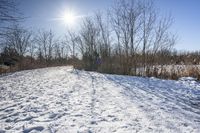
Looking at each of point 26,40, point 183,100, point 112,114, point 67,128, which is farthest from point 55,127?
point 26,40

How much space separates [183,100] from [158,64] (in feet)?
26.5

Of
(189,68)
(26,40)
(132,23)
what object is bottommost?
(189,68)

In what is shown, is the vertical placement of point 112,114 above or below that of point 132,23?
below

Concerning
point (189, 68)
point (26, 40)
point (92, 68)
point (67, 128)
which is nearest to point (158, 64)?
point (189, 68)

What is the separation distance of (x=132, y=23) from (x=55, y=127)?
1278cm

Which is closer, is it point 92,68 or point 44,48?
point 92,68

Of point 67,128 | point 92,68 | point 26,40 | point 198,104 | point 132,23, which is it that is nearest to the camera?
point 67,128

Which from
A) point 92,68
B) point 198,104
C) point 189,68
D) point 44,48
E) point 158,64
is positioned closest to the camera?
point 198,104

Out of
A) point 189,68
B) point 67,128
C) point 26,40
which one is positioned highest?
point 26,40

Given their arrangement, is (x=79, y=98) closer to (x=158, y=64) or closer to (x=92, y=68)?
(x=158, y=64)

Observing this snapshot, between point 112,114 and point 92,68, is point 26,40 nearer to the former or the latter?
point 92,68

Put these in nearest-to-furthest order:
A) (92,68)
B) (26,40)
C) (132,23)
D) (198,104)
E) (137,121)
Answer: (137,121), (198,104), (132,23), (92,68), (26,40)

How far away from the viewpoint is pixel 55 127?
12.8 ft

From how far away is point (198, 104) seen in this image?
6145 mm
